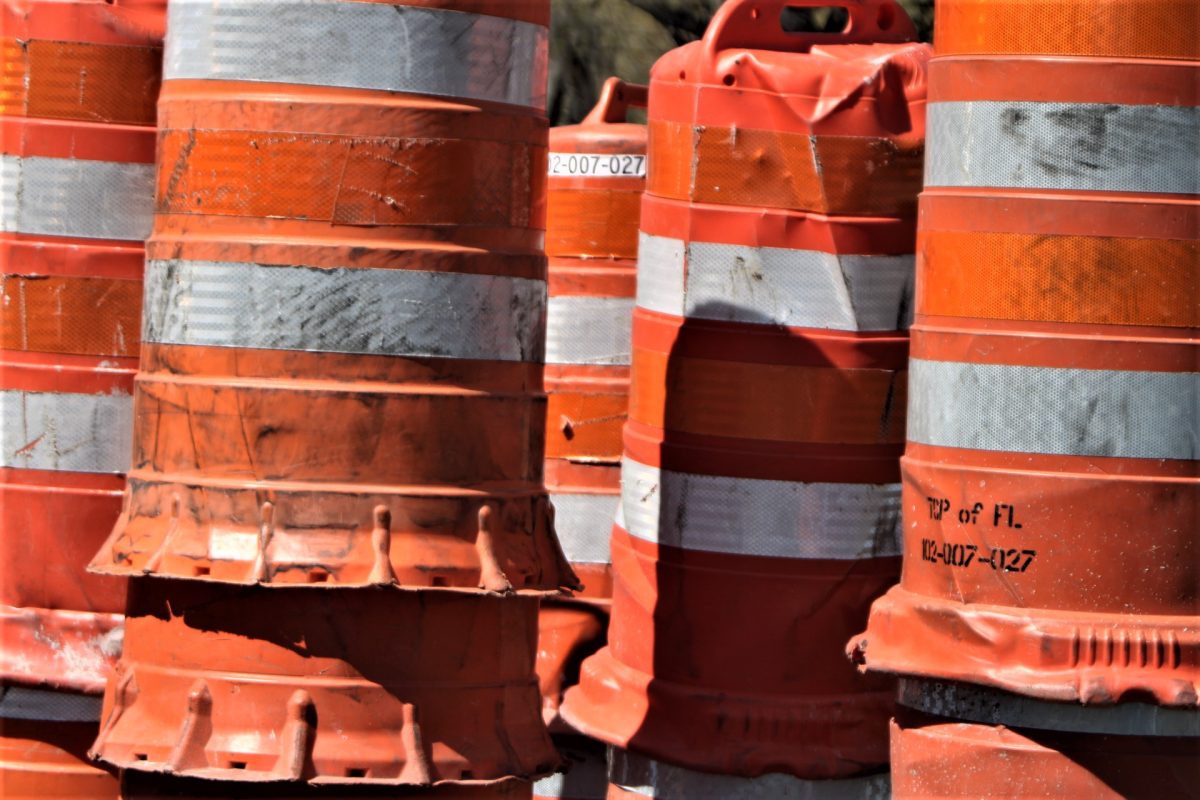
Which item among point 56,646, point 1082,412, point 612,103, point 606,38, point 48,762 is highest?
point 606,38

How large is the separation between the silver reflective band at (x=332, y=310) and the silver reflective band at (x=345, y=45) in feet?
1.69

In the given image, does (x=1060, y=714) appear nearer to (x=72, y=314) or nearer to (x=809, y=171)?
(x=809, y=171)

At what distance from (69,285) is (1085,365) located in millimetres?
3668

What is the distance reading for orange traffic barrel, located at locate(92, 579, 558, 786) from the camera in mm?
6312

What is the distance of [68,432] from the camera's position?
7.95 meters

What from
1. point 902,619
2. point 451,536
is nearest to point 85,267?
point 451,536

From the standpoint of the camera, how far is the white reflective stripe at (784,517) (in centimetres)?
762

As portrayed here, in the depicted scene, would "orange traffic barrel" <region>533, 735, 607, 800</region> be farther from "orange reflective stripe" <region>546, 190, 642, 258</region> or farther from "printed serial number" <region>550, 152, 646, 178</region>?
"printed serial number" <region>550, 152, 646, 178</region>

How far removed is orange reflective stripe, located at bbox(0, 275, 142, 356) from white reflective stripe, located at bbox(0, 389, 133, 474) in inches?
6.4

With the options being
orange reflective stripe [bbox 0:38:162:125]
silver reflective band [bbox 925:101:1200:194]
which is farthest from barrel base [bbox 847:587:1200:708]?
orange reflective stripe [bbox 0:38:162:125]

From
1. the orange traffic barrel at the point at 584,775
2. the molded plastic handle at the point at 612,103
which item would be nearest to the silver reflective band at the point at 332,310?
the orange traffic barrel at the point at 584,775

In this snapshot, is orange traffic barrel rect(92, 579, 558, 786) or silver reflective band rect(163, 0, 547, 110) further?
silver reflective band rect(163, 0, 547, 110)

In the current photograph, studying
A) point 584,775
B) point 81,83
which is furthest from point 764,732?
point 81,83

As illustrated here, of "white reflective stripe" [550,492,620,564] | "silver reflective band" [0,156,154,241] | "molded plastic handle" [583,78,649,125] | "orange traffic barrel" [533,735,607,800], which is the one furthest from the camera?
"molded plastic handle" [583,78,649,125]
